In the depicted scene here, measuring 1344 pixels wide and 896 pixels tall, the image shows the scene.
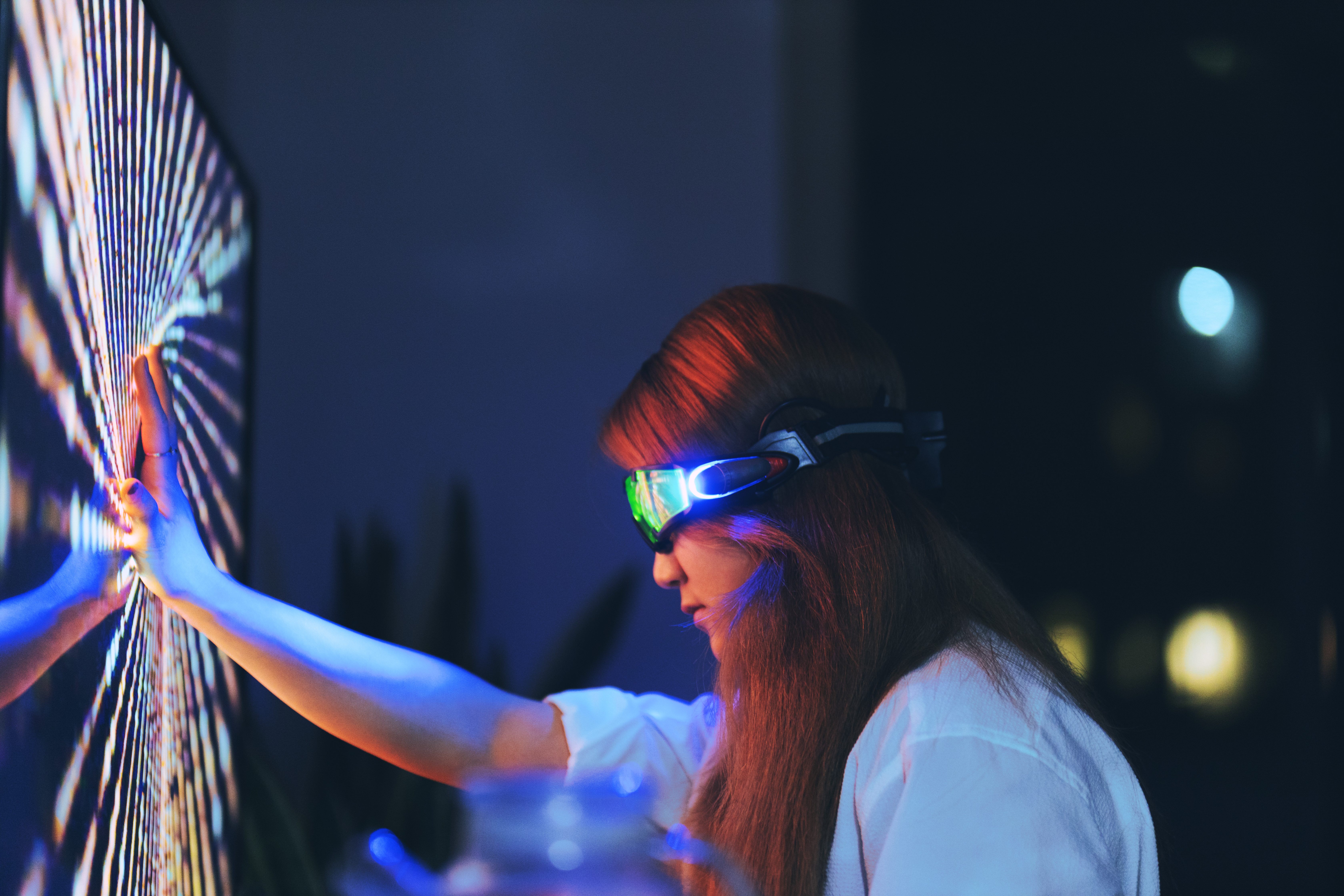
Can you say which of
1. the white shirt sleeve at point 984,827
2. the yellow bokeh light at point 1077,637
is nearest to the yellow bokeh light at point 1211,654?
the yellow bokeh light at point 1077,637

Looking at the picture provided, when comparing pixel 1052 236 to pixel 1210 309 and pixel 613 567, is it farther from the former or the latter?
pixel 613 567

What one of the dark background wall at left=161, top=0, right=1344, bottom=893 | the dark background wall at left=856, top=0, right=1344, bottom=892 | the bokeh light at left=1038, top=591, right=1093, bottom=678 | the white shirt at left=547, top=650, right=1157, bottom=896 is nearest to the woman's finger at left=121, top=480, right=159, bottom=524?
the white shirt at left=547, top=650, right=1157, bottom=896

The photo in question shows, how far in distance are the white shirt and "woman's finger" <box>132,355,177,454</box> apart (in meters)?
0.68

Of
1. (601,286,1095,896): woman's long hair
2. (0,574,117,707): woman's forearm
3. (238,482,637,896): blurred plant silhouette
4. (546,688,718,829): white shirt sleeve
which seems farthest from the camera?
(238,482,637,896): blurred plant silhouette

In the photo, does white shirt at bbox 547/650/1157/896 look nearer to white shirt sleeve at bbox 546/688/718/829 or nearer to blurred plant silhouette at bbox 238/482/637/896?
white shirt sleeve at bbox 546/688/718/829

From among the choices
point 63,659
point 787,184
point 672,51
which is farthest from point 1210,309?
Result: point 63,659

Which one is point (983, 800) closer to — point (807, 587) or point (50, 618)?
point (807, 587)

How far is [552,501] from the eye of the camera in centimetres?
204

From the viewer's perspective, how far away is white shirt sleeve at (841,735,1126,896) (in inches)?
30.1

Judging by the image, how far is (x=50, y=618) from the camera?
0.62 metres

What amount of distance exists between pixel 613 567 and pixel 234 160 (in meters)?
1.10

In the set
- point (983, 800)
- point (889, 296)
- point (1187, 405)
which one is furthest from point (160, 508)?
point (1187, 405)

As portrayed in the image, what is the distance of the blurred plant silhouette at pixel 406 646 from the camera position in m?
1.53

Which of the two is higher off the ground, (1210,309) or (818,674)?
(1210,309)
